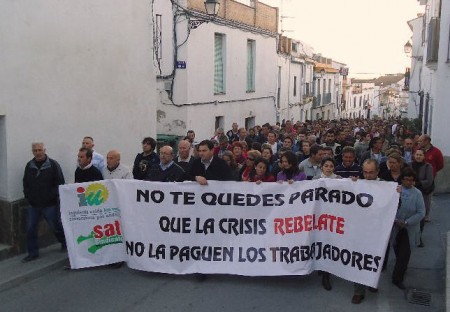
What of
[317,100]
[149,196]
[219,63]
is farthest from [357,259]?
[317,100]

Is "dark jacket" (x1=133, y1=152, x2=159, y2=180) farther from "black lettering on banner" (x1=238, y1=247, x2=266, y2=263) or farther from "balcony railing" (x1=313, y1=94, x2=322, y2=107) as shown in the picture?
"balcony railing" (x1=313, y1=94, x2=322, y2=107)

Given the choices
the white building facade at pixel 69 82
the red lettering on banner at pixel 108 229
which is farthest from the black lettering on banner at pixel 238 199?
the white building facade at pixel 69 82

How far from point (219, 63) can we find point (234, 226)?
12.9 m

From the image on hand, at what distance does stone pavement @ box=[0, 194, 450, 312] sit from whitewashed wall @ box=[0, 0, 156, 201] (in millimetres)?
1047

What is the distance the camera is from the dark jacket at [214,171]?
6.62m

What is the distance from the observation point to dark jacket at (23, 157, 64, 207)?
6.94 metres

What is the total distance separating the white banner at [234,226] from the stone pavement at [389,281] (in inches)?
11.0

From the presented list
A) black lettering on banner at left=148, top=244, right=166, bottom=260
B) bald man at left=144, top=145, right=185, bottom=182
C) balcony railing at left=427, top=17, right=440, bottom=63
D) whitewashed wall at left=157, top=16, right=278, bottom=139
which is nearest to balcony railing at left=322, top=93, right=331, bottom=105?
whitewashed wall at left=157, top=16, right=278, bottom=139

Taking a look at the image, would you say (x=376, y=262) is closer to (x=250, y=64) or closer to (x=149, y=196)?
(x=149, y=196)

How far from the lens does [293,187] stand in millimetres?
6008

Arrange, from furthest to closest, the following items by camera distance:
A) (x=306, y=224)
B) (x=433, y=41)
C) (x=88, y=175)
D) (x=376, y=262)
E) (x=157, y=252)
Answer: (x=433, y=41)
(x=88, y=175)
(x=157, y=252)
(x=306, y=224)
(x=376, y=262)

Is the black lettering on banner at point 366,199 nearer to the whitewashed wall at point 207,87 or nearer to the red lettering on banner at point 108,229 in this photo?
the red lettering on banner at point 108,229

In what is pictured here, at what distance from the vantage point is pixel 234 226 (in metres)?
6.15

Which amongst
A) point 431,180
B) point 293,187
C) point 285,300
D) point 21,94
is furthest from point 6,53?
point 431,180
